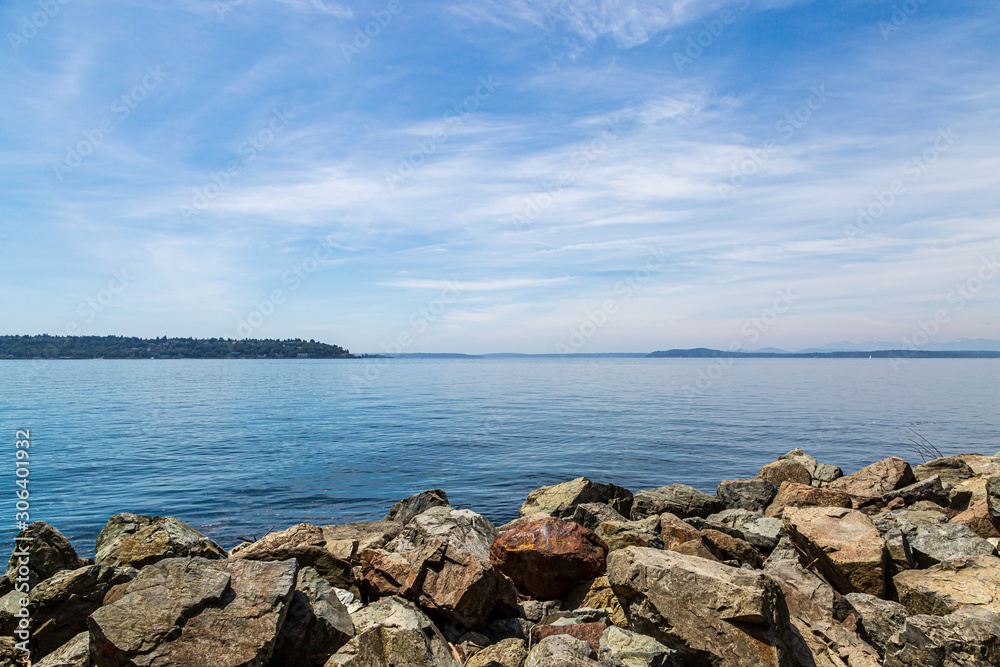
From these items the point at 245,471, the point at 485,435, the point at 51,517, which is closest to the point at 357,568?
the point at 51,517

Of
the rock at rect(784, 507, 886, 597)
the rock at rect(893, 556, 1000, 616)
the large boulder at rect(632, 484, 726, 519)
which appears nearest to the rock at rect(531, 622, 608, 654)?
the rock at rect(784, 507, 886, 597)

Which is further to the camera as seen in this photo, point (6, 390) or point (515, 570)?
point (6, 390)

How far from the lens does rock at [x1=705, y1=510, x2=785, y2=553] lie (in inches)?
400

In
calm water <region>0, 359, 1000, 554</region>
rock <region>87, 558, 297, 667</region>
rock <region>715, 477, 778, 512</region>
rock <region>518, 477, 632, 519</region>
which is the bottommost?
calm water <region>0, 359, 1000, 554</region>

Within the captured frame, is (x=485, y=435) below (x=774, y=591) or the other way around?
below

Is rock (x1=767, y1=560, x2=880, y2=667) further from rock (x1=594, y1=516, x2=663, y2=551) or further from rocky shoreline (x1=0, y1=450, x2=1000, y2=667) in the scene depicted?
rock (x1=594, y1=516, x2=663, y2=551)

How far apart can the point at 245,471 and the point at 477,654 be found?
1894cm

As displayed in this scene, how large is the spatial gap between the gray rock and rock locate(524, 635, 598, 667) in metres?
4.39

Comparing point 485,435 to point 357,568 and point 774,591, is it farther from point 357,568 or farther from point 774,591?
point 774,591

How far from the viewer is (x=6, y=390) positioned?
61062 millimetres

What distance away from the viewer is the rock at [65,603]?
648 centimetres

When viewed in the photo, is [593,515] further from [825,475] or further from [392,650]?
[825,475]

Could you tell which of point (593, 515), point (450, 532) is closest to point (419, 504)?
point (593, 515)

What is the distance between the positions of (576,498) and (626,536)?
4146 mm
